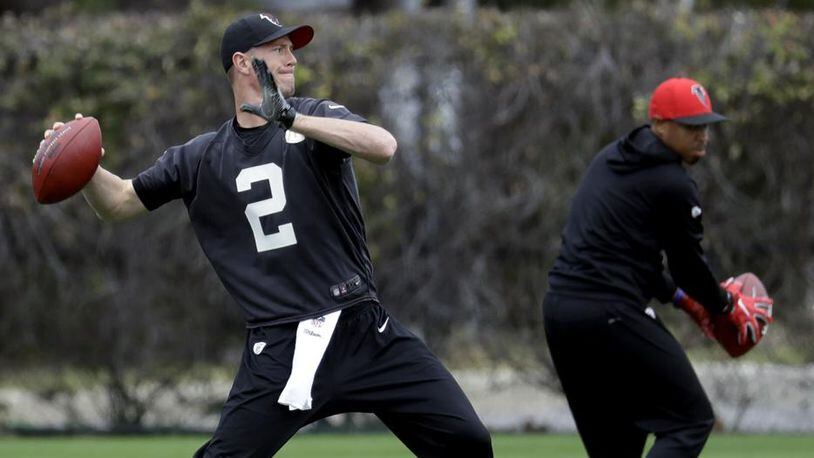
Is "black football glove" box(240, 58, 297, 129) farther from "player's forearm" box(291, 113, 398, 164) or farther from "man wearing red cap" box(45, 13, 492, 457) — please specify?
"man wearing red cap" box(45, 13, 492, 457)

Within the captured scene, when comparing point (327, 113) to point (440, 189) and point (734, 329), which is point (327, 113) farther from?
point (440, 189)

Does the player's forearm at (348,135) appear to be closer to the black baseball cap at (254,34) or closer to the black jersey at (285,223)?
the black jersey at (285,223)

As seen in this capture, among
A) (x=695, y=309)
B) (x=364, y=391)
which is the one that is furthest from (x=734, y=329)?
(x=364, y=391)

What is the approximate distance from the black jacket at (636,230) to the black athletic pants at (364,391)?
1371 millimetres

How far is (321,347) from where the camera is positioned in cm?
575

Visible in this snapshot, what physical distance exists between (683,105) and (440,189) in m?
5.35

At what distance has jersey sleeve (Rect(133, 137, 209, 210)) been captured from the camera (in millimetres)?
6094

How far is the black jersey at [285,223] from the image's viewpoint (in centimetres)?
580

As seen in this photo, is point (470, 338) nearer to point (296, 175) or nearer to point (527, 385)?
point (527, 385)

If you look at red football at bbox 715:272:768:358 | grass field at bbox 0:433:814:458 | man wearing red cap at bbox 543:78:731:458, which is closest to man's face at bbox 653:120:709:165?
man wearing red cap at bbox 543:78:731:458

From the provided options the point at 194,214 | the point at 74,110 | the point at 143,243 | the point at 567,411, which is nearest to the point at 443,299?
the point at 567,411

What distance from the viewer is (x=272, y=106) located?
17.6 feet

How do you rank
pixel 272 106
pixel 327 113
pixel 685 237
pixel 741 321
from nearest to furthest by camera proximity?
pixel 272 106, pixel 327 113, pixel 685 237, pixel 741 321

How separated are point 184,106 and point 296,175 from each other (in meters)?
6.50
